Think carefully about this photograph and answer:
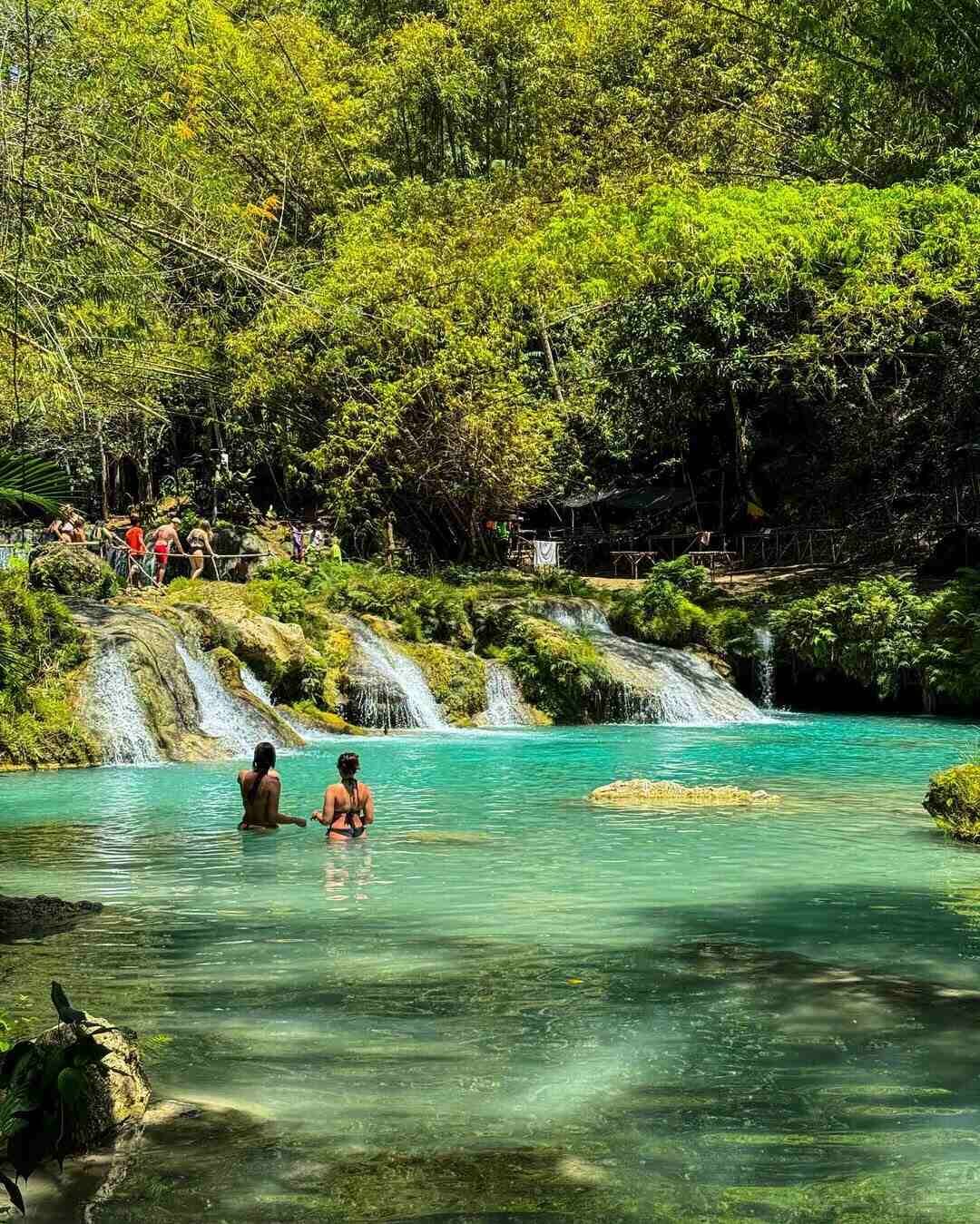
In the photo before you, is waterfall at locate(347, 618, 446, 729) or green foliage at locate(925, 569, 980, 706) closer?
waterfall at locate(347, 618, 446, 729)

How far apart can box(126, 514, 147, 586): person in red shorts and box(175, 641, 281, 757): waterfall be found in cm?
636

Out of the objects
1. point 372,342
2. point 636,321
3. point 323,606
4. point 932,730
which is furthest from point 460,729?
point 636,321

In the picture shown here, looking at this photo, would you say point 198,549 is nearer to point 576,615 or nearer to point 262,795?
point 576,615

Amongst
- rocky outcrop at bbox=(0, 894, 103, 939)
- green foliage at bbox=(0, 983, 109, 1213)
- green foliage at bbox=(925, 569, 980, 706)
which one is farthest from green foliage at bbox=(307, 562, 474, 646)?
green foliage at bbox=(0, 983, 109, 1213)

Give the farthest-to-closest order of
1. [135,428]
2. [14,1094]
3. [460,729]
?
1. [135,428]
2. [460,729]
3. [14,1094]

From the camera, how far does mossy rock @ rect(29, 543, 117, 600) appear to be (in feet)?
76.7

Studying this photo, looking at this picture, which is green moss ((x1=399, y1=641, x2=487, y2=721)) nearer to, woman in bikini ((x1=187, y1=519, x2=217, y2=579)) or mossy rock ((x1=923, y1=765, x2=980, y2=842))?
woman in bikini ((x1=187, y1=519, x2=217, y2=579))

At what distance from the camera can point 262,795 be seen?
12203 millimetres

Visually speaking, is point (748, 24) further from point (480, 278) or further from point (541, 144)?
point (480, 278)

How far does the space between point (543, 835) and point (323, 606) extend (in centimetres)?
1491

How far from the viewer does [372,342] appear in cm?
3125

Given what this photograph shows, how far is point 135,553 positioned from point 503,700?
28.0 feet

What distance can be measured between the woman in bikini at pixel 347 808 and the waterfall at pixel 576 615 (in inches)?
639

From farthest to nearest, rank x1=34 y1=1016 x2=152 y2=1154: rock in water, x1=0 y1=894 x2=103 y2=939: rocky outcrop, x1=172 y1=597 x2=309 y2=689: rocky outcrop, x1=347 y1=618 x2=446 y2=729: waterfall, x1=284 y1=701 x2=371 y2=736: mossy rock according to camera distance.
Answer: x1=347 y1=618 x2=446 y2=729: waterfall → x1=172 y1=597 x2=309 y2=689: rocky outcrop → x1=284 y1=701 x2=371 y2=736: mossy rock → x1=0 y1=894 x2=103 y2=939: rocky outcrop → x1=34 y1=1016 x2=152 y2=1154: rock in water
